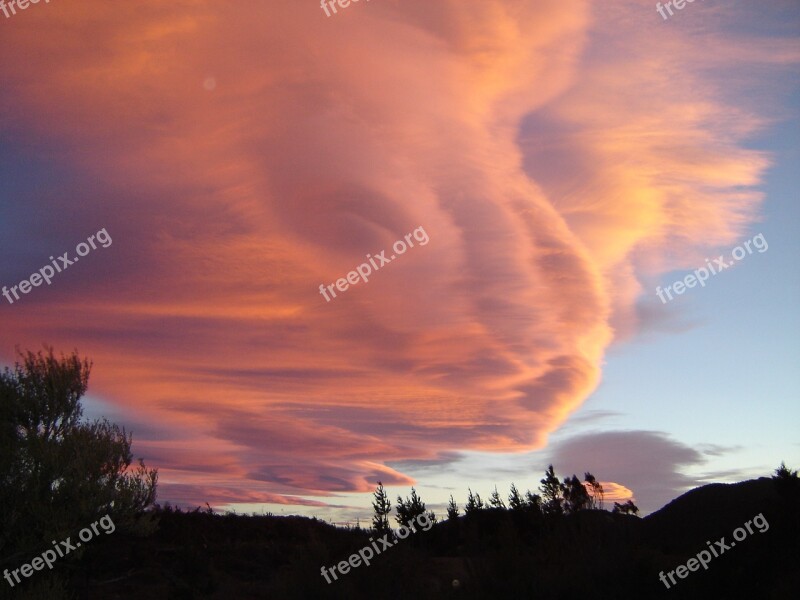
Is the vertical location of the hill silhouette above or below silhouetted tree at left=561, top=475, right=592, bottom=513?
below

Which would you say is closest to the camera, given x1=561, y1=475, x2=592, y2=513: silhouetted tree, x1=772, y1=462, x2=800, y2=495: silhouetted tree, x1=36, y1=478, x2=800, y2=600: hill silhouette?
x1=36, y1=478, x2=800, y2=600: hill silhouette

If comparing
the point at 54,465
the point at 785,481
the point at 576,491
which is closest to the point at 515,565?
the point at 785,481

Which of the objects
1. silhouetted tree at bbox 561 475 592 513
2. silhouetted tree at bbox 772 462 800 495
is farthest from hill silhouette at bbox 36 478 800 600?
silhouetted tree at bbox 561 475 592 513

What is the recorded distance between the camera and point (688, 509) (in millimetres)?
22891

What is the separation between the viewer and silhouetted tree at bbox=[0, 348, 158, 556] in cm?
1786

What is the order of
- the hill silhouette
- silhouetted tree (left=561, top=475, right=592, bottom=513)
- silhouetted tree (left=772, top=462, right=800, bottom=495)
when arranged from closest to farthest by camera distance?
1. the hill silhouette
2. silhouetted tree (left=772, top=462, right=800, bottom=495)
3. silhouetted tree (left=561, top=475, right=592, bottom=513)

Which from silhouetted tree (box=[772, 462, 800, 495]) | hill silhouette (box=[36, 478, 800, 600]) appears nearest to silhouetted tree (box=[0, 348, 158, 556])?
hill silhouette (box=[36, 478, 800, 600])

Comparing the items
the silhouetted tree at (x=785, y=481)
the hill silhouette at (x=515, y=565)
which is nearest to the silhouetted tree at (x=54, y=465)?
the hill silhouette at (x=515, y=565)

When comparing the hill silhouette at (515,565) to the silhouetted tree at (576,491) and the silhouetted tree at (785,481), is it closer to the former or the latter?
A: the silhouetted tree at (785,481)

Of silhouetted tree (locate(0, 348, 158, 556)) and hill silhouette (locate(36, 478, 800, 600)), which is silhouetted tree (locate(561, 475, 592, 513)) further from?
silhouetted tree (locate(0, 348, 158, 556))

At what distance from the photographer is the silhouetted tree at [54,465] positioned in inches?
703

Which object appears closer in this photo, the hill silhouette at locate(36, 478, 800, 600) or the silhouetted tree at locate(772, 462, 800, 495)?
the hill silhouette at locate(36, 478, 800, 600)

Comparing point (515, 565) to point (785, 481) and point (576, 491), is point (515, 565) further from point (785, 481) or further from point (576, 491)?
point (576, 491)

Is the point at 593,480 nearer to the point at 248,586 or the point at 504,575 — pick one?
the point at 248,586
